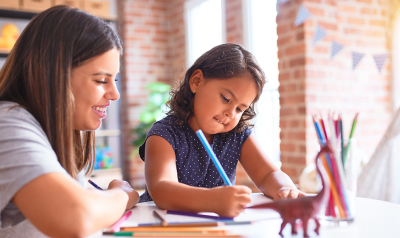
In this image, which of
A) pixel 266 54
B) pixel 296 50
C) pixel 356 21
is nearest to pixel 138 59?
pixel 266 54

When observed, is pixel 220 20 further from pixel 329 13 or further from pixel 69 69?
pixel 69 69

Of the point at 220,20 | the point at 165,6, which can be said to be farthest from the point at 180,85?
the point at 165,6

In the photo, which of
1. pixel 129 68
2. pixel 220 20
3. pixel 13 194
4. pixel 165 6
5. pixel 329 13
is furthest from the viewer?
pixel 165 6

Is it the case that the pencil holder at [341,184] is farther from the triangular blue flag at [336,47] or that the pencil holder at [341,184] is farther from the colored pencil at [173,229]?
the triangular blue flag at [336,47]

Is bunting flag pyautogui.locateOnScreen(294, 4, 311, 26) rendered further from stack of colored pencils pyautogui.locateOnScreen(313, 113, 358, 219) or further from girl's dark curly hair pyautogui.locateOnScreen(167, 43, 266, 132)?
stack of colored pencils pyautogui.locateOnScreen(313, 113, 358, 219)

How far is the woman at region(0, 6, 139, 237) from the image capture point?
21.2 inches

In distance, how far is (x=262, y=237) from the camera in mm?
575

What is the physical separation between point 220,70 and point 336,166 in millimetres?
560

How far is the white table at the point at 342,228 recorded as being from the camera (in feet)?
1.94

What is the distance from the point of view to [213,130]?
1069 mm

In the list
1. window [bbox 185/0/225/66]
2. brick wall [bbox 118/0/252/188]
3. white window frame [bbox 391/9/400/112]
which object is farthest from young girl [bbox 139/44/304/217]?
brick wall [bbox 118/0/252/188]

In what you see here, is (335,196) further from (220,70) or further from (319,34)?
(319,34)

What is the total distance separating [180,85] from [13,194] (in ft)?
2.64

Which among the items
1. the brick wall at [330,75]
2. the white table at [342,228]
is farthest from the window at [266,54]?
the white table at [342,228]
